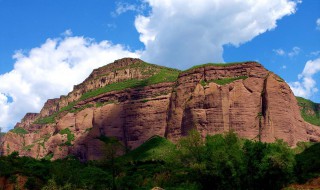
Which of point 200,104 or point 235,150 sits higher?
point 200,104

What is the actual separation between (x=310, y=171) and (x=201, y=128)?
7761cm

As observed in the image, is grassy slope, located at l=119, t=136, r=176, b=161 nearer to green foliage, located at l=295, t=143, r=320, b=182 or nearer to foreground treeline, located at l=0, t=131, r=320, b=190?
foreground treeline, located at l=0, t=131, r=320, b=190

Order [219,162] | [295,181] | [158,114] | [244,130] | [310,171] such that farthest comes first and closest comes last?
[158,114] < [244,130] < [310,171] < [295,181] < [219,162]

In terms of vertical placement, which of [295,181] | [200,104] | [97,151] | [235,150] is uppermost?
[200,104]

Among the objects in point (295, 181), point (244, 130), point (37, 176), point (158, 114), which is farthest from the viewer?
point (158, 114)

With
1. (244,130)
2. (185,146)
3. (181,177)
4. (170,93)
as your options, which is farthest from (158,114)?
(185,146)

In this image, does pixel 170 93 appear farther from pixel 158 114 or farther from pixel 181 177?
pixel 181 177

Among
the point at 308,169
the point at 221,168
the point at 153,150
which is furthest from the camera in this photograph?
the point at 153,150

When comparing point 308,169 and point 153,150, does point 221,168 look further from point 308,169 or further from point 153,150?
point 153,150

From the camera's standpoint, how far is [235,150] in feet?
266

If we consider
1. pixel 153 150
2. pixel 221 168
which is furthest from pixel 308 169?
pixel 153 150

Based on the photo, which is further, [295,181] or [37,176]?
[37,176]

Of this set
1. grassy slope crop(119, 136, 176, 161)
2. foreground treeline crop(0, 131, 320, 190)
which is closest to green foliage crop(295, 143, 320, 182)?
foreground treeline crop(0, 131, 320, 190)

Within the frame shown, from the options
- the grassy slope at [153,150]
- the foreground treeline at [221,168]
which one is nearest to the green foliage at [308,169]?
the foreground treeline at [221,168]
